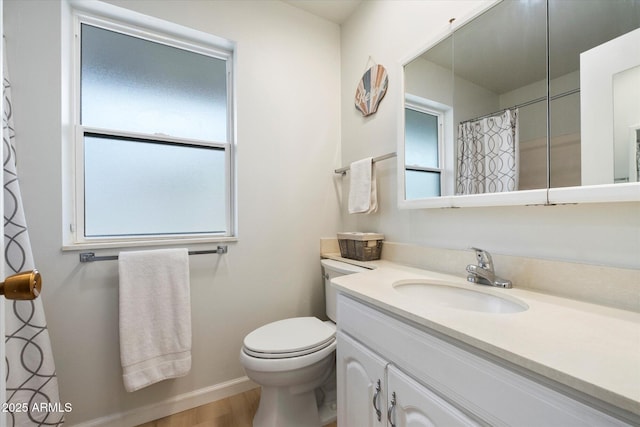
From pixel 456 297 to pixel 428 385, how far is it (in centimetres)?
42

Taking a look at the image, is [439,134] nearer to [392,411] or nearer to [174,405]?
[392,411]

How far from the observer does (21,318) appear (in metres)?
1.08

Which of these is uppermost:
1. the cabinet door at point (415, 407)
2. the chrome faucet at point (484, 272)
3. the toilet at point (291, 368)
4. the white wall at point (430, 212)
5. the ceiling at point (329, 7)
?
the ceiling at point (329, 7)

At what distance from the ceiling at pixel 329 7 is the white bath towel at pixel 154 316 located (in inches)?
69.4

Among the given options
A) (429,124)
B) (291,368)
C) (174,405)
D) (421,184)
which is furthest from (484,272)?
(174,405)

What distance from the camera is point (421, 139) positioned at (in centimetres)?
133

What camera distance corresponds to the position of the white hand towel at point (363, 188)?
1.58 meters

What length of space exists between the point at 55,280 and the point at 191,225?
2.09 feet

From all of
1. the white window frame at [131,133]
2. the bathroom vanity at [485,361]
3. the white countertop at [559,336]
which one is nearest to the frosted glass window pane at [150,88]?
the white window frame at [131,133]

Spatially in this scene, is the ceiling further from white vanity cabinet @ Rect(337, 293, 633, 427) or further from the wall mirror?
white vanity cabinet @ Rect(337, 293, 633, 427)

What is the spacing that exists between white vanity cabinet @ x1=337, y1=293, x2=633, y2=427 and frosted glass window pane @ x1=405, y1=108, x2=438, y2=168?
773 millimetres

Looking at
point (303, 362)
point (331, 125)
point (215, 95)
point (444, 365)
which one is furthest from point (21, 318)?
point (331, 125)

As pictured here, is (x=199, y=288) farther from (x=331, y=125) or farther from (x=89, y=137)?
(x=331, y=125)

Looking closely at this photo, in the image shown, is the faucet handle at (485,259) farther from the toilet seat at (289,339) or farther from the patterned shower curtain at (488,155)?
the toilet seat at (289,339)
